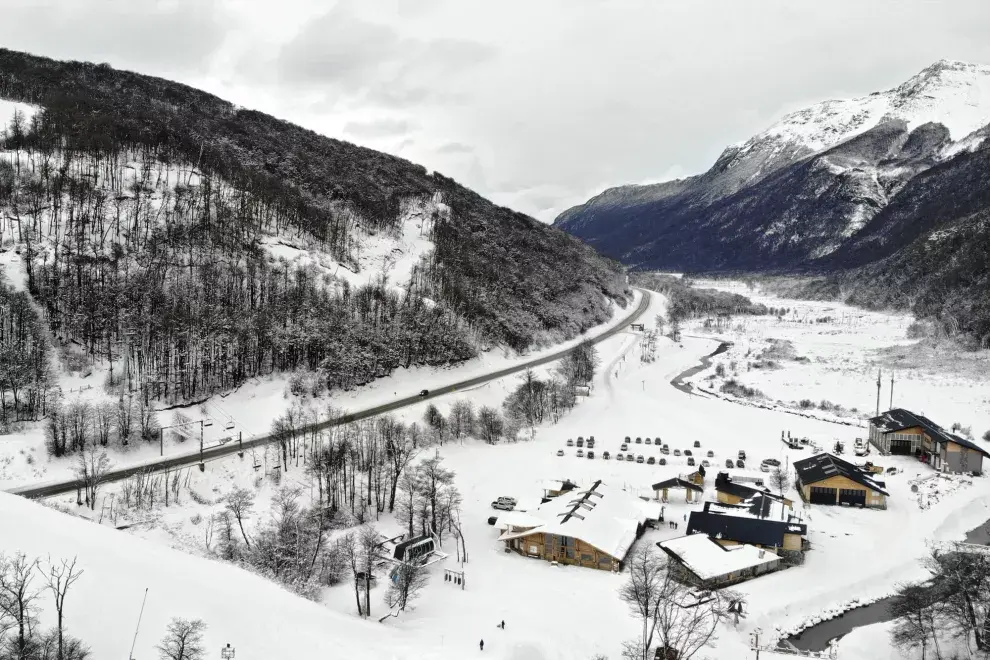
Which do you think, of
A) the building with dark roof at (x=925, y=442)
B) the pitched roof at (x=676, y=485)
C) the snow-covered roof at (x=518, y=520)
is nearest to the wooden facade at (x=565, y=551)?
the snow-covered roof at (x=518, y=520)

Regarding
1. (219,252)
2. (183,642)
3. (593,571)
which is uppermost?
(219,252)

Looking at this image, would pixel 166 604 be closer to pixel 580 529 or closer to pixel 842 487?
pixel 580 529

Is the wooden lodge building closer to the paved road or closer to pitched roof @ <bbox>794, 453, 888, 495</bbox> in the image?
pitched roof @ <bbox>794, 453, 888, 495</bbox>

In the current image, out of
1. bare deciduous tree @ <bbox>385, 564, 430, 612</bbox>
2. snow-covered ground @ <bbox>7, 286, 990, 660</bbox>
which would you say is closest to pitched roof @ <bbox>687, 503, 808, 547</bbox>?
snow-covered ground @ <bbox>7, 286, 990, 660</bbox>

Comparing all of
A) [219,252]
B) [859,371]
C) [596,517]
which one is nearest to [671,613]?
[596,517]

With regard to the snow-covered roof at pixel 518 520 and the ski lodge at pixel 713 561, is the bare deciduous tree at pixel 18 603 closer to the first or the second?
the snow-covered roof at pixel 518 520

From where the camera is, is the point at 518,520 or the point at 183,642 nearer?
the point at 183,642
